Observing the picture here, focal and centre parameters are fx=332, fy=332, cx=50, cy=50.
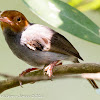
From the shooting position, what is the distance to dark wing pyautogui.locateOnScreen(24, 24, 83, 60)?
2.91 metres

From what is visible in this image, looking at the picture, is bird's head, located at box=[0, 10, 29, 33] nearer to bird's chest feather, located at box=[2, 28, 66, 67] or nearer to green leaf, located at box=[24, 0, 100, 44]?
bird's chest feather, located at box=[2, 28, 66, 67]

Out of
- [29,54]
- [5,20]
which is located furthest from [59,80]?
[5,20]

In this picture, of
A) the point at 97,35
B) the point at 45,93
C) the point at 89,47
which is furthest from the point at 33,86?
the point at 97,35

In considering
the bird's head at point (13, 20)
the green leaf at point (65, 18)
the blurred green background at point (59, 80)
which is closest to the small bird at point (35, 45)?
the bird's head at point (13, 20)

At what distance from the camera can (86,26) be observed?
2.28 m

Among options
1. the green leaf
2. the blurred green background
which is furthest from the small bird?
the blurred green background

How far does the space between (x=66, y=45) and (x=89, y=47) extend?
9.07 ft

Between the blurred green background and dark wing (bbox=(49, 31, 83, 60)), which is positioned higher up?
the blurred green background

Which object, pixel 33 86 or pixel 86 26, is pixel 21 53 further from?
pixel 33 86

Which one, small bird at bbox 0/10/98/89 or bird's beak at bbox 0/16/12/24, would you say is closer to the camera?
bird's beak at bbox 0/16/12/24

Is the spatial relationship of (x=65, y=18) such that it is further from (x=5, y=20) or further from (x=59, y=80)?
(x=59, y=80)

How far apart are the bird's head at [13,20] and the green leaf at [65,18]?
0.50 m

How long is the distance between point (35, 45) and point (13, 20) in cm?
29

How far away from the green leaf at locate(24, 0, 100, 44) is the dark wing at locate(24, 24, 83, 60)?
637 millimetres
